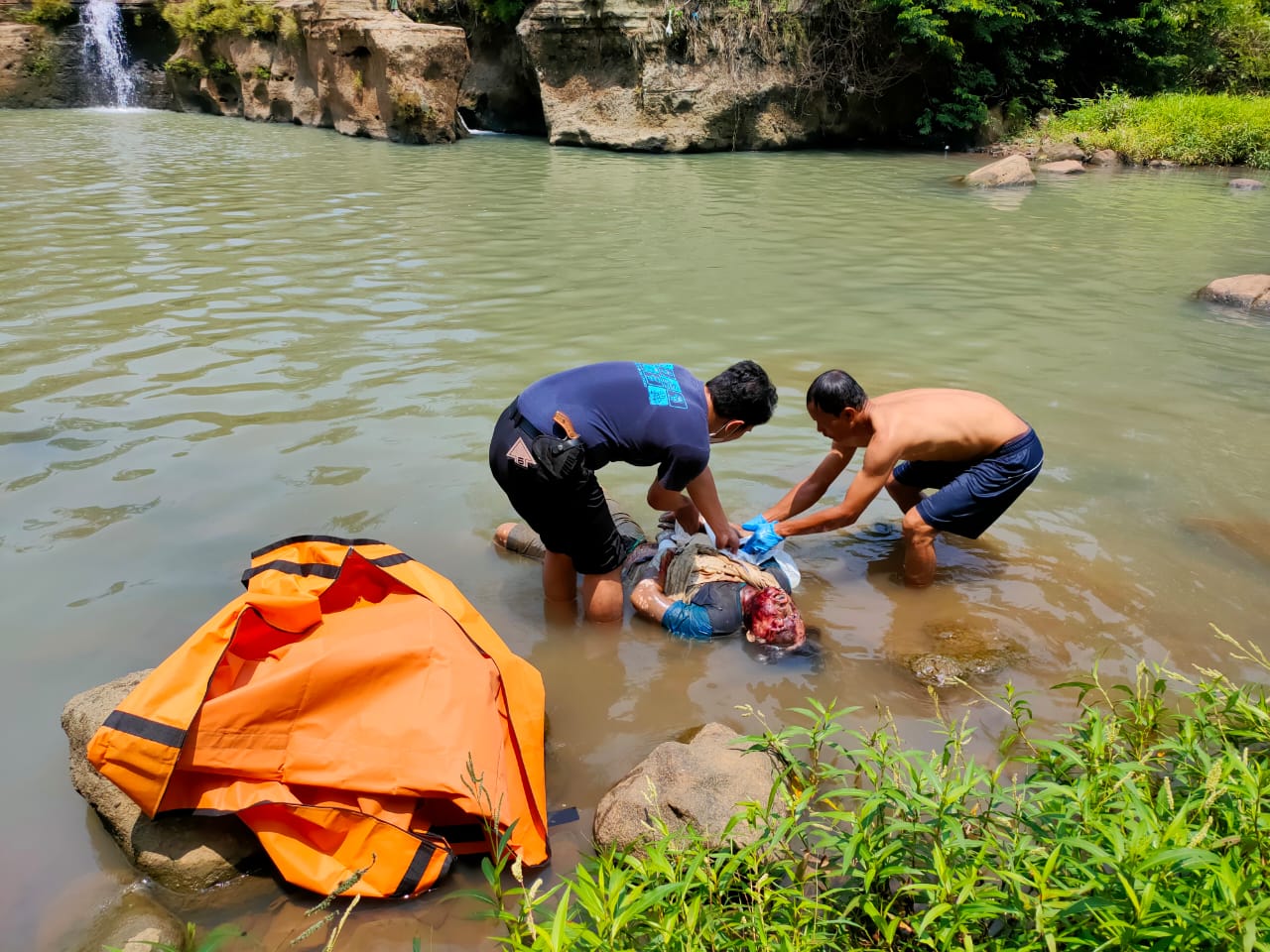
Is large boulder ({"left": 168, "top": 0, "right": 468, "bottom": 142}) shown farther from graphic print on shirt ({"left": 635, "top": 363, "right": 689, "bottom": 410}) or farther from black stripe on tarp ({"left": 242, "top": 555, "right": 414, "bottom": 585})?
black stripe on tarp ({"left": 242, "top": 555, "right": 414, "bottom": 585})

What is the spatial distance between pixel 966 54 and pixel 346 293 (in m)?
17.4

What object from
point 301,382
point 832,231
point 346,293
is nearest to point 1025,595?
point 301,382

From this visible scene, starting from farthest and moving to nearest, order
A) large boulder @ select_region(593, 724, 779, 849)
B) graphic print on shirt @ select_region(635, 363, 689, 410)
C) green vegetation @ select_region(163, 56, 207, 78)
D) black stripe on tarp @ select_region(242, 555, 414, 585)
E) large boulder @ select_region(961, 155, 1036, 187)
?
1. green vegetation @ select_region(163, 56, 207, 78)
2. large boulder @ select_region(961, 155, 1036, 187)
3. graphic print on shirt @ select_region(635, 363, 689, 410)
4. black stripe on tarp @ select_region(242, 555, 414, 585)
5. large boulder @ select_region(593, 724, 779, 849)

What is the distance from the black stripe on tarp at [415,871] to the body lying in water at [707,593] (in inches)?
66.1

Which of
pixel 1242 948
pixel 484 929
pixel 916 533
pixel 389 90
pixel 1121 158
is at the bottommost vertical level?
pixel 484 929

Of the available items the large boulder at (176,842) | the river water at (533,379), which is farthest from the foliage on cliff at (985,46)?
the large boulder at (176,842)

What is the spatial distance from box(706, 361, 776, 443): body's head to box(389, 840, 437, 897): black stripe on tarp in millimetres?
2069

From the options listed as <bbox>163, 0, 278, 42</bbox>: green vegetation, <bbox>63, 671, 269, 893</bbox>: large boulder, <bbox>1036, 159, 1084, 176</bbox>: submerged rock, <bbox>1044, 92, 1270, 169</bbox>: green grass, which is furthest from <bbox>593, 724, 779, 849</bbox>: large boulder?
→ <bbox>163, 0, 278, 42</bbox>: green vegetation

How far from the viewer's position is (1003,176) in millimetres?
14766

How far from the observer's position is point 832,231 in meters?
11.4

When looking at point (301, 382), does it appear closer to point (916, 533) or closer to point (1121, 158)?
point (916, 533)

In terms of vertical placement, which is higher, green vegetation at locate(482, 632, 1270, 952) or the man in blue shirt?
the man in blue shirt

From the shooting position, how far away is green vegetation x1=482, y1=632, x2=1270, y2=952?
5.80 feet

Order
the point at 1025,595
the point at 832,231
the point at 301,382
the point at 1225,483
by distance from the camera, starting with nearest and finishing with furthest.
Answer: the point at 1025,595 → the point at 1225,483 → the point at 301,382 → the point at 832,231
